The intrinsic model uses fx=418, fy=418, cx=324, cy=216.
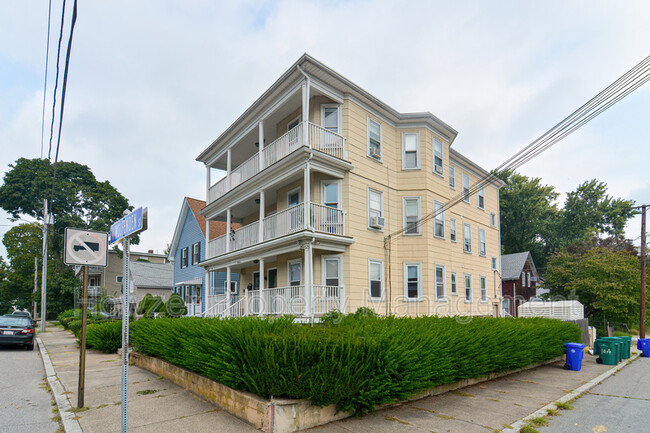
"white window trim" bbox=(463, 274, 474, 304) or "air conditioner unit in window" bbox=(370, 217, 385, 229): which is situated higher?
"air conditioner unit in window" bbox=(370, 217, 385, 229)

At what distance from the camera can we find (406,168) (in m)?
18.4

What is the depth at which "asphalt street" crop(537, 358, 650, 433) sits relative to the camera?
6.41m

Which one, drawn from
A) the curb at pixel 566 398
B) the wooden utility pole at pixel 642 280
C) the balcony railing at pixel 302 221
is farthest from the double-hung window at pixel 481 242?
the balcony railing at pixel 302 221

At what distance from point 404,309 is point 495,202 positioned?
14.0 m

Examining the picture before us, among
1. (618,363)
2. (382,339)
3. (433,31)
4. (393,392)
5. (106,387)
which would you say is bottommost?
(618,363)

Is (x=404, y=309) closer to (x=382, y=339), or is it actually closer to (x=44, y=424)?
(x=382, y=339)

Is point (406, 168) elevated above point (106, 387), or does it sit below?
above

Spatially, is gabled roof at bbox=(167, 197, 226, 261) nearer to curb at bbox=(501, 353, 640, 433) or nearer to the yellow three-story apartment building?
the yellow three-story apartment building

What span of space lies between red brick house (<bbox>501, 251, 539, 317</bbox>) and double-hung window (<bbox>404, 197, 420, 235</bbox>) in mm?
22853

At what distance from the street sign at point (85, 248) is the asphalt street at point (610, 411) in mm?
7258

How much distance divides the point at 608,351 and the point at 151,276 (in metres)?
35.7

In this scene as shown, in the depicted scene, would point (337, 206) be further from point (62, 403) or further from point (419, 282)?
point (62, 403)

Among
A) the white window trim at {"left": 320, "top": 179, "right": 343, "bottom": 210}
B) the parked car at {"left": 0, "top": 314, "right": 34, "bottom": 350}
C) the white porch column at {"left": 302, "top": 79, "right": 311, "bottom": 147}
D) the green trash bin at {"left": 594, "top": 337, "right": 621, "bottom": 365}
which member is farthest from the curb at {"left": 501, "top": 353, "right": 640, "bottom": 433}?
the parked car at {"left": 0, "top": 314, "right": 34, "bottom": 350}

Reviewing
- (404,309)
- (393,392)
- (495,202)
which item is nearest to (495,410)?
(393,392)
